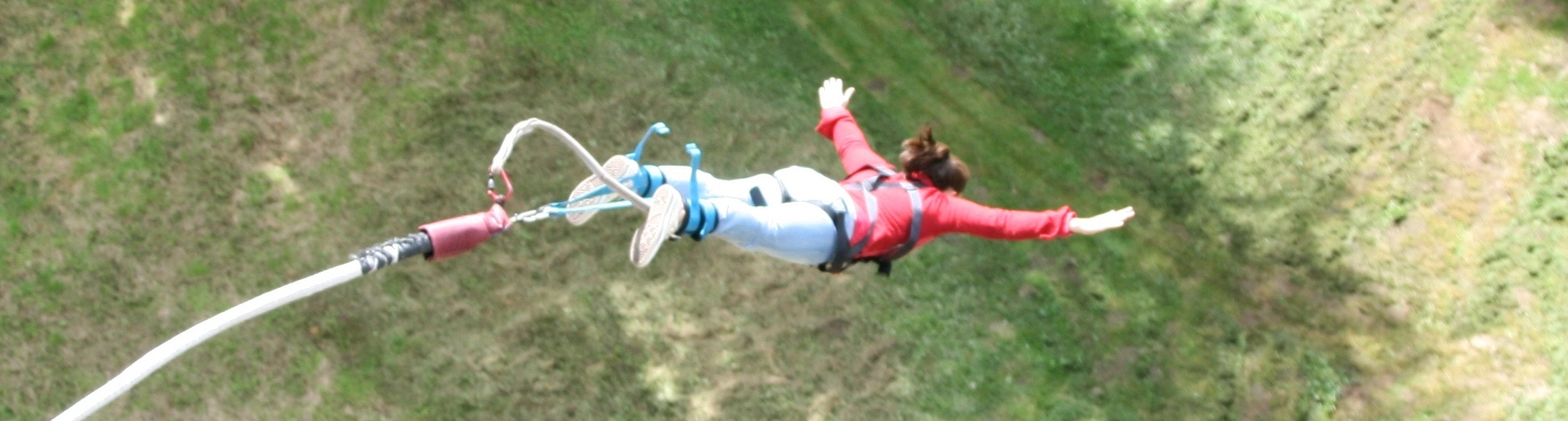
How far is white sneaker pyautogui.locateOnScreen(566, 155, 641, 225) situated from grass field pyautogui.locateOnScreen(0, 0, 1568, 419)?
175cm

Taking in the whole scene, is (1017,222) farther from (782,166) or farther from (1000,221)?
(782,166)

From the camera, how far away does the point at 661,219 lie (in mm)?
4188

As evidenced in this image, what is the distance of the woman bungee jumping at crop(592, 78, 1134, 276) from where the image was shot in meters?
4.47

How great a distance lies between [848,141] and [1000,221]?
852mm

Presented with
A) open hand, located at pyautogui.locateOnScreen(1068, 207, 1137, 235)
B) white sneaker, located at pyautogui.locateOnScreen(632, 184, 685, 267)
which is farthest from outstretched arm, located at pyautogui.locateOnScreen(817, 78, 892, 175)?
white sneaker, located at pyautogui.locateOnScreen(632, 184, 685, 267)

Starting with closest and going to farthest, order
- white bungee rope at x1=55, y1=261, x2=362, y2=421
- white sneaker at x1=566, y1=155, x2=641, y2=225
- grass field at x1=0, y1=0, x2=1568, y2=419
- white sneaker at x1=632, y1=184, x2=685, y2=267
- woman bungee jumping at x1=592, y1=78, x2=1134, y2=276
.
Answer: white bungee rope at x1=55, y1=261, x2=362, y2=421 < white sneaker at x1=632, y1=184, x2=685, y2=267 < woman bungee jumping at x1=592, y1=78, x2=1134, y2=276 < white sneaker at x1=566, y1=155, x2=641, y2=225 < grass field at x1=0, y1=0, x2=1568, y2=419

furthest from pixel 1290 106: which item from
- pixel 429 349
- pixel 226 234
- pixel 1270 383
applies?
pixel 226 234

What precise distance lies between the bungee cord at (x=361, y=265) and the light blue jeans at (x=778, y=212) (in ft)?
1.20

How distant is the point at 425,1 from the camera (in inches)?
284

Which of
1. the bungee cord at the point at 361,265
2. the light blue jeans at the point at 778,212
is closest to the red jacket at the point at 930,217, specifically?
the light blue jeans at the point at 778,212

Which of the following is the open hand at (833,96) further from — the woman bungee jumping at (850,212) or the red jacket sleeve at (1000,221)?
the red jacket sleeve at (1000,221)

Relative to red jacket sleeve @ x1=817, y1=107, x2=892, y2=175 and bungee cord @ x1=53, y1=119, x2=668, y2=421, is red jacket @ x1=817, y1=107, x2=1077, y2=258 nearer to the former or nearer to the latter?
→ red jacket sleeve @ x1=817, y1=107, x2=892, y2=175

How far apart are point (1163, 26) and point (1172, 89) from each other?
1.30 feet

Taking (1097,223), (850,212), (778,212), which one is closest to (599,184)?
(778,212)
